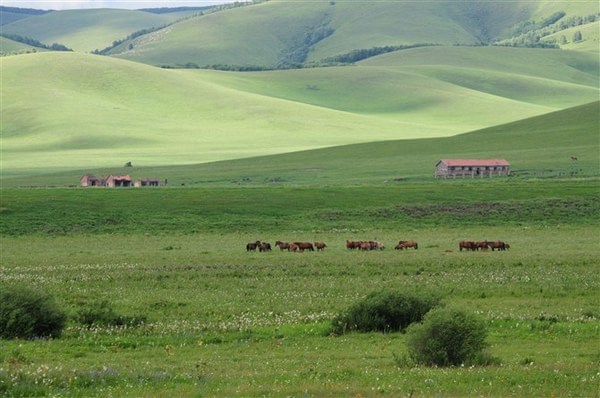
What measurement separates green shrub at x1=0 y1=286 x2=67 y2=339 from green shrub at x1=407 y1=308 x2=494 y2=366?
7.85m

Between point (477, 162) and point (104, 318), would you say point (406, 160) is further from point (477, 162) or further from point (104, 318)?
point (104, 318)

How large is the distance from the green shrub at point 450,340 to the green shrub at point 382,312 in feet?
14.9

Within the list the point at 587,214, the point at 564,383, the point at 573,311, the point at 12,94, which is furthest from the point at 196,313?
the point at 12,94

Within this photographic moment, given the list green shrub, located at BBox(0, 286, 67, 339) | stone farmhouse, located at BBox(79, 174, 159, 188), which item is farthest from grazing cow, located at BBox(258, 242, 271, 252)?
stone farmhouse, located at BBox(79, 174, 159, 188)

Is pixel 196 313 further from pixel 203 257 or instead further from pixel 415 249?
pixel 415 249

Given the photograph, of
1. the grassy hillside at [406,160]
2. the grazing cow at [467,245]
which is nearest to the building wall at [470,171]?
the grassy hillside at [406,160]

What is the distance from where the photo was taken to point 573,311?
2559 centimetres

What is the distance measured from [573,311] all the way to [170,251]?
24336mm

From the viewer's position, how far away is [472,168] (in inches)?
4156

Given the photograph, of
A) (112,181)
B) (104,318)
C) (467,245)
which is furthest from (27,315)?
(112,181)

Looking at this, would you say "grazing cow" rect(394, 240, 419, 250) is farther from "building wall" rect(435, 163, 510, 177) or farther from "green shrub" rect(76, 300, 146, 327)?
"building wall" rect(435, 163, 510, 177)

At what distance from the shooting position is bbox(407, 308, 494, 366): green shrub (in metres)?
18.0

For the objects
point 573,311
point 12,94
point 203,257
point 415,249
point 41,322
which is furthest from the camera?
point 12,94

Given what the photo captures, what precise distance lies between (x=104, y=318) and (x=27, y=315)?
2490 millimetres
